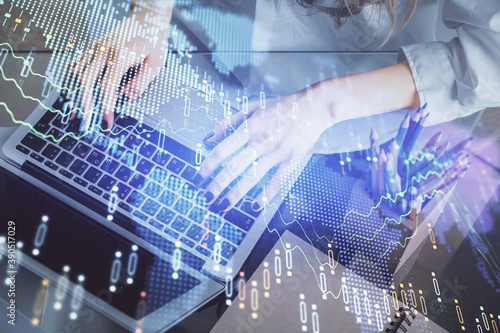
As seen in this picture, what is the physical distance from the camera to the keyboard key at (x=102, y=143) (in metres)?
0.46

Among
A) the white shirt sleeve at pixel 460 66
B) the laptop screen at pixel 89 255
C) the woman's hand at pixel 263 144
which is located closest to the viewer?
the laptop screen at pixel 89 255

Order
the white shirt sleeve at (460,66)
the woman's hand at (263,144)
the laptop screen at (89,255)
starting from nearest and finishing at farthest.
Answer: the laptop screen at (89,255) < the woman's hand at (263,144) < the white shirt sleeve at (460,66)

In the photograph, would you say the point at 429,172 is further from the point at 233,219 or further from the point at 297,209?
the point at 233,219

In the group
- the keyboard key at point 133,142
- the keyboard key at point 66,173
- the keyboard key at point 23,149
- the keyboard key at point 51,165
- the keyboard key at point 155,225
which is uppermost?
the keyboard key at point 133,142

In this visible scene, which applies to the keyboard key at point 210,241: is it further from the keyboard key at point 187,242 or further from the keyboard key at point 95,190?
the keyboard key at point 95,190

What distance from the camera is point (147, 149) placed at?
0.48 meters

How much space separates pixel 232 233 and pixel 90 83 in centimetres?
28

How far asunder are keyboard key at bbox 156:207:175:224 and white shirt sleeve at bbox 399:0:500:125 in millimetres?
503

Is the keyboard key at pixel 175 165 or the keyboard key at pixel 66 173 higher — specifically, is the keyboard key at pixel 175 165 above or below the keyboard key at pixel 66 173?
above

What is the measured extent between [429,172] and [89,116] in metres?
0.55

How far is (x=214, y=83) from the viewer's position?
59 centimetres

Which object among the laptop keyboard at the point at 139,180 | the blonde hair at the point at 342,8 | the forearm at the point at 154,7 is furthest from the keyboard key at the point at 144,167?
the blonde hair at the point at 342,8

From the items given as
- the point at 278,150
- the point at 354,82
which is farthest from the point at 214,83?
the point at 354,82

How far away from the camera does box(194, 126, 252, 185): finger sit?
491mm
